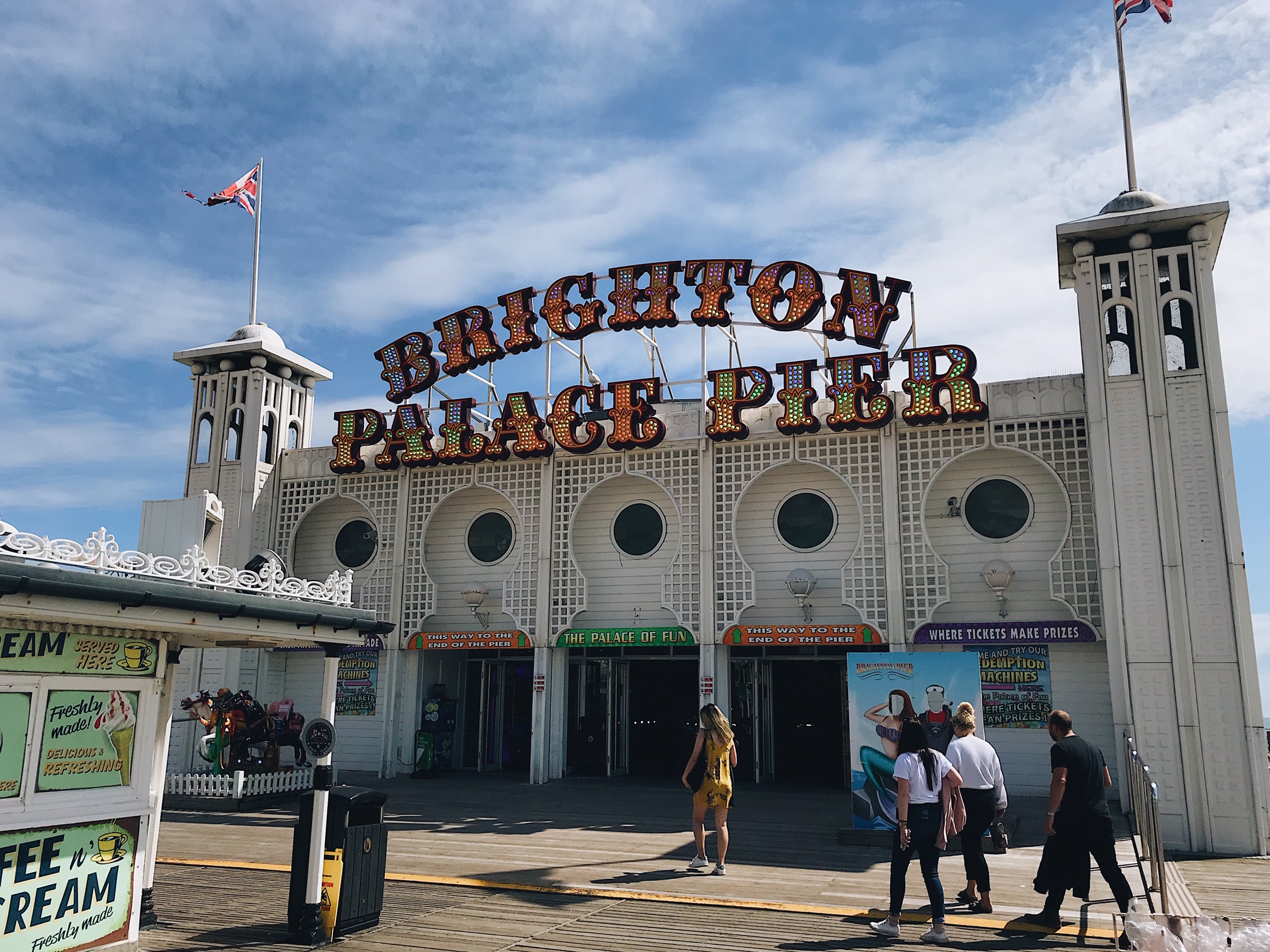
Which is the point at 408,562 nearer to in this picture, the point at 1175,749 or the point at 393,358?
the point at 393,358

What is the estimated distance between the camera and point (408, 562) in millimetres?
21938

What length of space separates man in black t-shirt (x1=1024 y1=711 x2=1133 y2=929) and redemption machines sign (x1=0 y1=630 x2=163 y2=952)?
7331mm

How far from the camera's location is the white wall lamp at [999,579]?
56.8 ft

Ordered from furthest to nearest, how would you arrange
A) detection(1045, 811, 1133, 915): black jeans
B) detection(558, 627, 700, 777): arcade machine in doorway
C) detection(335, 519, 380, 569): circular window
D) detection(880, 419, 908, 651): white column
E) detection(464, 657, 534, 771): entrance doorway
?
detection(464, 657, 534, 771): entrance doorway
detection(335, 519, 380, 569): circular window
detection(558, 627, 700, 777): arcade machine in doorway
detection(880, 419, 908, 651): white column
detection(1045, 811, 1133, 915): black jeans

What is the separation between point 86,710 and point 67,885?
1197 mm

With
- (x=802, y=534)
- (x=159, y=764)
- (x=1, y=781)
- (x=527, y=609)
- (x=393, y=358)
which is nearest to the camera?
(x=1, y=781)

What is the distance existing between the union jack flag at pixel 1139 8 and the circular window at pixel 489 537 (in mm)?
15363

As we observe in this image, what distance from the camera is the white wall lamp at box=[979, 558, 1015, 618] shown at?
1731 cm

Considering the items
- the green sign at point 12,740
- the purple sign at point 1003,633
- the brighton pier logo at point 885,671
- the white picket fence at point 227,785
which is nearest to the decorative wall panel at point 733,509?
the purple sign at point 1003,633

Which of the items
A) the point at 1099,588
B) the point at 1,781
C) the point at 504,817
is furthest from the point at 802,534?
the point at 1,781

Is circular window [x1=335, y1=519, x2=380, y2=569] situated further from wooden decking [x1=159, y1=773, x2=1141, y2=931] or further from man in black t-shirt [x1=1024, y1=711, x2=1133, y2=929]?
man in black t-shirt [x1=1024, y1=711, x2=1133, y2=929]

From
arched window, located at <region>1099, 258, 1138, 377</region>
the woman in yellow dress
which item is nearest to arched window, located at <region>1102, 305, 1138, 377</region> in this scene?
arched window, located at <region>1099, 258, 1138, 377</region>

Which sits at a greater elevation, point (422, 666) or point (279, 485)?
point (279, 485)

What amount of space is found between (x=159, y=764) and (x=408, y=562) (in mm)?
12875
